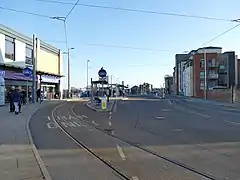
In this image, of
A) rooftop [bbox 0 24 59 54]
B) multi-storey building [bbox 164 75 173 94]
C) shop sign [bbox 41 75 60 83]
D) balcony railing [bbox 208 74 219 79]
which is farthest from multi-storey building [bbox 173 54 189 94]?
rooftop [bbox 0 24 59 54]

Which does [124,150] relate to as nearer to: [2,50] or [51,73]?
[2,50]

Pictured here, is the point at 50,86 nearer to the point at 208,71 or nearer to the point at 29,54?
the point at 29,54

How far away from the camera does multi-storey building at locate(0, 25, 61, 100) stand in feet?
136

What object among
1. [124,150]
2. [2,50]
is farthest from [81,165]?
[2,50]

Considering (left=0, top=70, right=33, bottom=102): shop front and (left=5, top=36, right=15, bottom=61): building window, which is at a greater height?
(left=5, top=36, right=15, bottom=61): building window

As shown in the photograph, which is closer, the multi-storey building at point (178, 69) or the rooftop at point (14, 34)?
the rooftop at point (14, 34)

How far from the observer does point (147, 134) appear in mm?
15531

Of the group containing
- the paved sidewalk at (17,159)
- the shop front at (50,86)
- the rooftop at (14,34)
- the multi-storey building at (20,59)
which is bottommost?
the paved sidewalk at (17,159)

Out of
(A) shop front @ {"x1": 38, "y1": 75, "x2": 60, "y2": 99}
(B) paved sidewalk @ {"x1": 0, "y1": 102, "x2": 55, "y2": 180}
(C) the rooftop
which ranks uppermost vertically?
(C) the rooftop

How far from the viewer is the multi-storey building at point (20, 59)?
4144 centimetres

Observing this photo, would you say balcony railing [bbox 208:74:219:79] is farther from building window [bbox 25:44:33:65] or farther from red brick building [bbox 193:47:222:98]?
building window [bbox 25:44:33:65]

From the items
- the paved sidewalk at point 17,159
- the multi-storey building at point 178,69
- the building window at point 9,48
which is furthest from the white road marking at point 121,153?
the multi-storey building at point 178,69

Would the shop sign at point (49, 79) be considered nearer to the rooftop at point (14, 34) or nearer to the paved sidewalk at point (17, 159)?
the rooftop at point (14, 34)

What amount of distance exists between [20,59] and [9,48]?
12.2 feet
